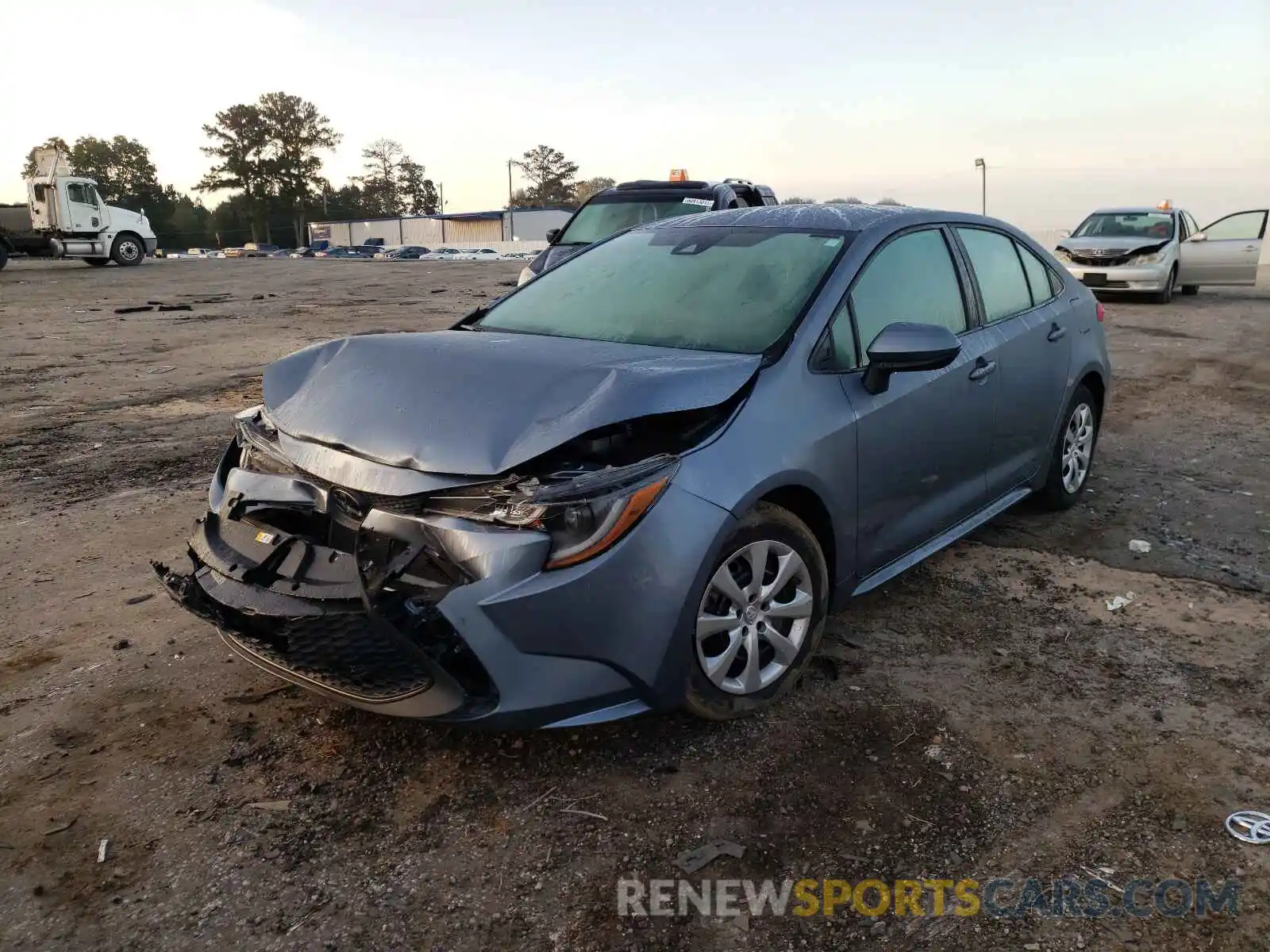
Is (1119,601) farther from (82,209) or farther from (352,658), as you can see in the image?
(82,209)

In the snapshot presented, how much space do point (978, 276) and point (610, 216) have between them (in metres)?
7.60

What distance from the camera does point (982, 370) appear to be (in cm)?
398

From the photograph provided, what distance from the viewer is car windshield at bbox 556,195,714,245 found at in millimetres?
11039

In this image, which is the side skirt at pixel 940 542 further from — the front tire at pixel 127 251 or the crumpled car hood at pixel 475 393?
the front tire at pixel 127 251

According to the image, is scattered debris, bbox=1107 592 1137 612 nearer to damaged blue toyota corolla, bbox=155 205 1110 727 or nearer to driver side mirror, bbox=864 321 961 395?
damaged blue toyota corolla, bbox=155 205 1110 727

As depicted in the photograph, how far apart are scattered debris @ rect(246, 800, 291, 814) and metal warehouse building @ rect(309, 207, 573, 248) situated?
70.2 metres

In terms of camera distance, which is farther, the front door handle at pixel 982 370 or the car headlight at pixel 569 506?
the front door handle at pixel 982 370

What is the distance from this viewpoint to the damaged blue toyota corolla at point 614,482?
2504 mm

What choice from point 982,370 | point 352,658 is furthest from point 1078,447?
point 352,658

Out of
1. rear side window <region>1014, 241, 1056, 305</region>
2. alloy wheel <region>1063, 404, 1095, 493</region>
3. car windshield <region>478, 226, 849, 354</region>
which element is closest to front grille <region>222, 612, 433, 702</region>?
car windshield <region>478, 226, 849, 354</region>

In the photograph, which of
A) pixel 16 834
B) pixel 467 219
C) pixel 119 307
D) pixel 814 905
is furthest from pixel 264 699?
pixel 467 219

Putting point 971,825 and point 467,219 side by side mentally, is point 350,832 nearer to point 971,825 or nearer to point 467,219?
point 971,825

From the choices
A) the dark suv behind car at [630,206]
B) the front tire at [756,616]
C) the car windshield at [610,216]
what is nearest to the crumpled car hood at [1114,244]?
the dark suv behind car at [630,206]

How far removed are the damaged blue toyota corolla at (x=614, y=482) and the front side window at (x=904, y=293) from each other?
15 mm
